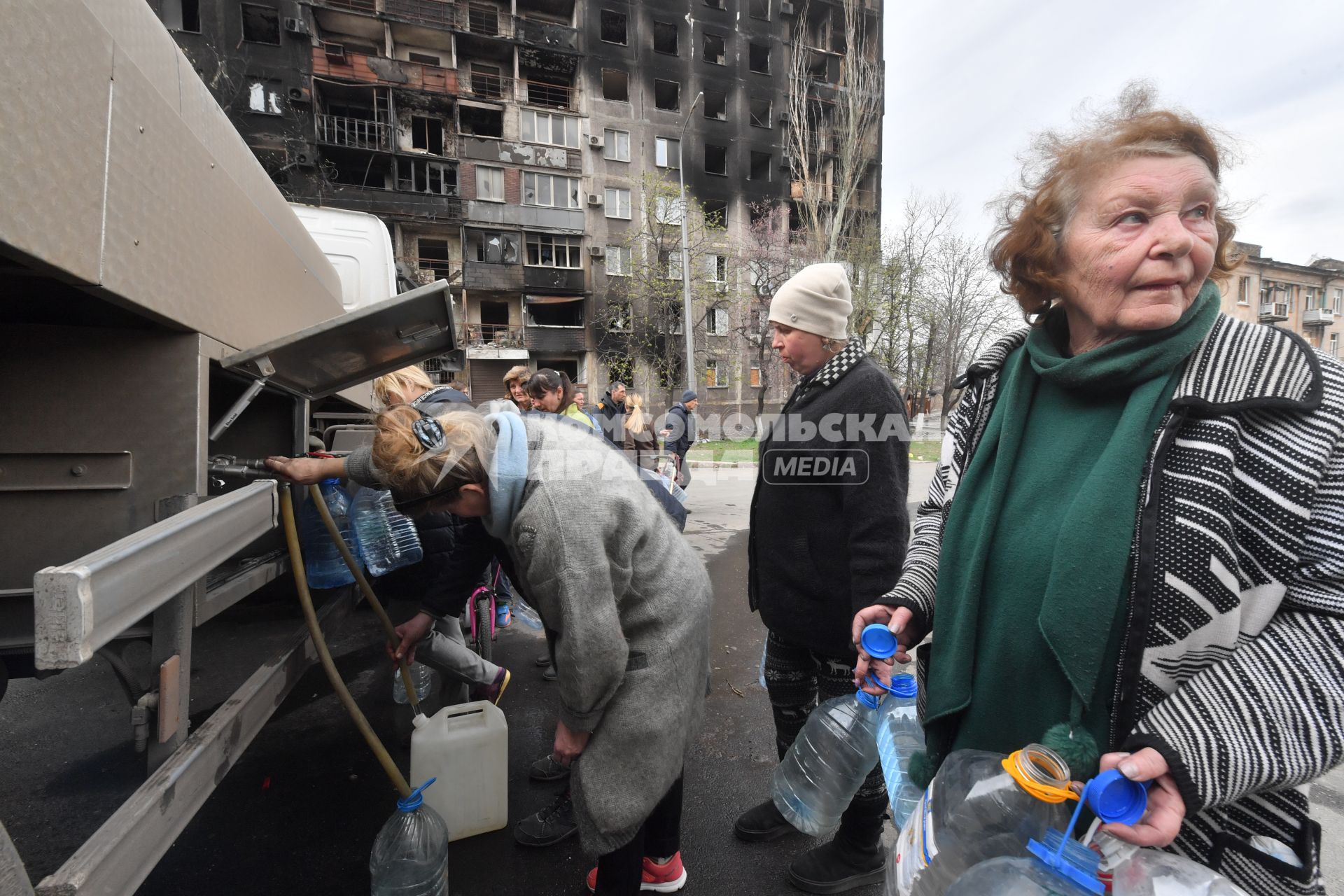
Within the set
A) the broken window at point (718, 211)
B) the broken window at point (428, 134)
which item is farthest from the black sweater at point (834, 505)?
the broken window at point (718, 211)

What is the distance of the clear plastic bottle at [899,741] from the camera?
1.61 metres

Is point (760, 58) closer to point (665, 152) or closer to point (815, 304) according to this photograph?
point (665, 152)

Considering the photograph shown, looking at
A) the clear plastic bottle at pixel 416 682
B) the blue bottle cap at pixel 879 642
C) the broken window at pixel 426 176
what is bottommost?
the clear plastic bottle at pixel 416 682

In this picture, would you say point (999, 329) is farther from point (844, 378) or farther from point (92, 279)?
point (92, 279)

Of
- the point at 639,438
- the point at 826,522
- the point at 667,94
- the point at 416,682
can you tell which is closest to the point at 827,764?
the point at 826,522

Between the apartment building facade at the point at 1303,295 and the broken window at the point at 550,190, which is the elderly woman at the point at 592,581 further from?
the apartment building facade at the point at 1303,295

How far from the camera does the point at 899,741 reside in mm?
2062

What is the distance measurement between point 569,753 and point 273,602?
2.84 metres

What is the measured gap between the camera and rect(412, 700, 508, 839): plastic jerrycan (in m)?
2.30

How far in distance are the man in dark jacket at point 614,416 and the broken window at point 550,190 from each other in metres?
19.4

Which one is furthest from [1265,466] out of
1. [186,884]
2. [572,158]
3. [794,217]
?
[794,217]

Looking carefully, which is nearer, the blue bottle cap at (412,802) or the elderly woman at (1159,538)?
the elderly woman at (1159,538)

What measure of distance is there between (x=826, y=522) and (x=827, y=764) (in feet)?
3.01

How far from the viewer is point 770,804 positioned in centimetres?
254
